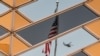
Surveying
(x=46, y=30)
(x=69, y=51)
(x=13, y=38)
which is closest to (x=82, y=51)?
(x=69, y=51)

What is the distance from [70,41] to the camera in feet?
11.2

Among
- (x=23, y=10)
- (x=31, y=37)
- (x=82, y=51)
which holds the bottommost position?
(x=82, y=51)

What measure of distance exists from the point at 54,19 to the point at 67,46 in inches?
9.9

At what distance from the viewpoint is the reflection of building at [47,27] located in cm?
343

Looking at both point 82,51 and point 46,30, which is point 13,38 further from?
point 82,51

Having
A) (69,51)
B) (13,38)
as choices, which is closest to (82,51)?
(69,51)

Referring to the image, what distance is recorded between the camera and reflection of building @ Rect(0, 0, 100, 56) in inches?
135

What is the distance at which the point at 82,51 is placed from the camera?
3438mm

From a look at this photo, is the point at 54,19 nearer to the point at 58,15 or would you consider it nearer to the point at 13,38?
the point at 58,15

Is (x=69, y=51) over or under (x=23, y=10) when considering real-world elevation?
under

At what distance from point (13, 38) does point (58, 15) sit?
16.7 inches

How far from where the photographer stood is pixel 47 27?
3.45 metres

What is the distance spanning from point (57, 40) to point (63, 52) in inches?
4.5

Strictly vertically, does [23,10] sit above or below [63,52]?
above
